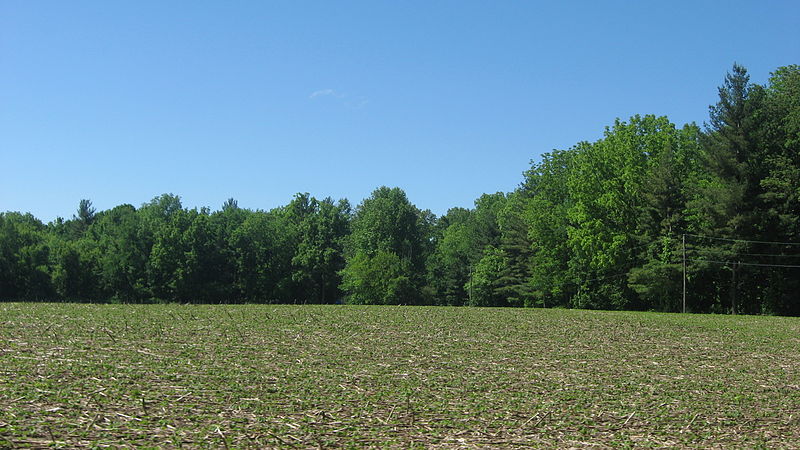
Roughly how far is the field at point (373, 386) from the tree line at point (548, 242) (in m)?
25.6

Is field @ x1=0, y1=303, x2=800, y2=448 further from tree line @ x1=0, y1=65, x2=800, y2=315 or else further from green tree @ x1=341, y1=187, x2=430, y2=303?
green tree @ x1=341, y1=187, x2=430, y2=303

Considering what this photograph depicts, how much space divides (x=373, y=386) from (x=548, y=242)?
5219cm

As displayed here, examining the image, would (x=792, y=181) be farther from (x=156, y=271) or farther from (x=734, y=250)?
(x=156, y=271)

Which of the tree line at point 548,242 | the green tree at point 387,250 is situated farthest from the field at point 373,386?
the green tree at point 387,250

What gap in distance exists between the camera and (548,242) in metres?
63.0

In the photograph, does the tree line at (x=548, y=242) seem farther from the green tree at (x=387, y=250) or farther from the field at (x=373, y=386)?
the field at (x=373, y=386)

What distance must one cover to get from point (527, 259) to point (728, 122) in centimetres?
2651

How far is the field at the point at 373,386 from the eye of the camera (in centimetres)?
929

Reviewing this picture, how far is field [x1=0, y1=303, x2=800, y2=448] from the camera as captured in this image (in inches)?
366

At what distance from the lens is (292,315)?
26.0 meters

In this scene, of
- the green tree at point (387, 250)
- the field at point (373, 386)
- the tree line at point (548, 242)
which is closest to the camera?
the field at point (373, 386)

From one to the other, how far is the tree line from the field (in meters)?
25.6

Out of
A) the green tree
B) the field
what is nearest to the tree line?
the green tree

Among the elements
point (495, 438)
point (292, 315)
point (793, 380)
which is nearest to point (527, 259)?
point (292, 315)
